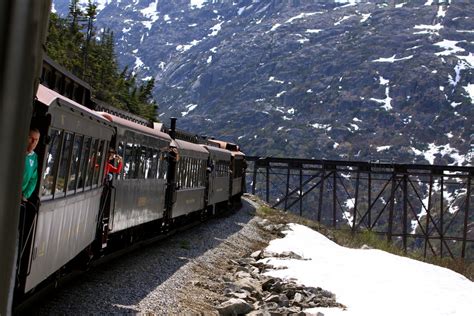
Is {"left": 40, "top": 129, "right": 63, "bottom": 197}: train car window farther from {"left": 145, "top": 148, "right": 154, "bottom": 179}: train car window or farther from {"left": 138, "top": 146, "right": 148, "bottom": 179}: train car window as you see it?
{"left": 145, "top": 148, "right": 154, "bottom": 179}: train car window

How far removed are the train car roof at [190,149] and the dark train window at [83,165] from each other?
37.2 ft

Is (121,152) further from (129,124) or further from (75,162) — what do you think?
(75,162)

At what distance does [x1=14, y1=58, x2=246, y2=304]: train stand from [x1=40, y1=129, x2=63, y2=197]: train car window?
1cm

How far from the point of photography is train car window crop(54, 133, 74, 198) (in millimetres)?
7215

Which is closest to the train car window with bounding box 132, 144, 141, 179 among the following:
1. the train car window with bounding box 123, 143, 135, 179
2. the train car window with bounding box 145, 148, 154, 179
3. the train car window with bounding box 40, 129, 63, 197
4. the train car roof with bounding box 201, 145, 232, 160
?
the train car window with bounding box 123, 143, 135, 179

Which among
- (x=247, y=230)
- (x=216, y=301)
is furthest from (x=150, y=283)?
(x=247, y=230)

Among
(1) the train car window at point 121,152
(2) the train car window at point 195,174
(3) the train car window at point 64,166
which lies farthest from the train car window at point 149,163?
(3) the train car window at point 64,166

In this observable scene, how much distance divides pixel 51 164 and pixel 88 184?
291cm

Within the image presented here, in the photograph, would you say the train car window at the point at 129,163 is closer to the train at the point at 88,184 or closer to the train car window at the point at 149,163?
the train at the point at 88,184

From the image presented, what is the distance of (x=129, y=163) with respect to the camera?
14.2 metres

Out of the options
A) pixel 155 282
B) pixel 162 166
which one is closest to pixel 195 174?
pixel 162 166

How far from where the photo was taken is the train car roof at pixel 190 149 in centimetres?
2105

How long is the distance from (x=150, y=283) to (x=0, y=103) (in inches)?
442

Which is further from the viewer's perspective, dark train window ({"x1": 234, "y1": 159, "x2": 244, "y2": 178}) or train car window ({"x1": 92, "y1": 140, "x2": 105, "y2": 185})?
dark train window ({"x1": 234, "y1": 159, "x2": 244, "y2": 178})
